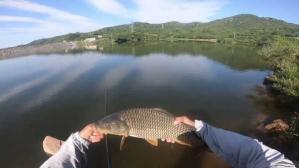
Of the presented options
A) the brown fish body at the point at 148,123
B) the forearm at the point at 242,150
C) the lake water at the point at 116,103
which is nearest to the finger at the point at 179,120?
the brown fish body at the point at 148,123

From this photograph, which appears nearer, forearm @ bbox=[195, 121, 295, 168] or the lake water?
forearm @ bbox=[195, 121, 295, 168]

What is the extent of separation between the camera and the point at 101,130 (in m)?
3.06

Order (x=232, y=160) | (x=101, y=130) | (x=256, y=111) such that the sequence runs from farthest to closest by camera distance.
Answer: (x=256, y=111), (x=101, y=130), (x=232, y=160)

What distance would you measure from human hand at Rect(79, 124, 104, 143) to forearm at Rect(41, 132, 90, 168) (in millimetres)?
137

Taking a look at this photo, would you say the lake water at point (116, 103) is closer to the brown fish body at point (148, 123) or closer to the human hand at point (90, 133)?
the brown fish body at point (148, 123)

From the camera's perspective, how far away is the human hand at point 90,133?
267cm

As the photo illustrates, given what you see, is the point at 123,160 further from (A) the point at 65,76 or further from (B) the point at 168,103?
(A) the point at 65,76

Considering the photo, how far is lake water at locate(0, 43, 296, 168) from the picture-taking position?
28.8 ft

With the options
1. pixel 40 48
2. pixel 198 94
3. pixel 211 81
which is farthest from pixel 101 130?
pixel 40 48

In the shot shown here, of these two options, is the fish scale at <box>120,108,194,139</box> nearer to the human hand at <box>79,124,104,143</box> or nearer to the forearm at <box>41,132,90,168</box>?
the human hand at <box>79,124,104,143</box>

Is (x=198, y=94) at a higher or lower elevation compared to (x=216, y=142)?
lower

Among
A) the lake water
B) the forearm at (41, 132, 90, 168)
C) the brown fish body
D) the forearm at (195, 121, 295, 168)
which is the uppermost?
the forearm at (195, 121, 295, 168)

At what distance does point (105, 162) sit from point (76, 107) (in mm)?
6125

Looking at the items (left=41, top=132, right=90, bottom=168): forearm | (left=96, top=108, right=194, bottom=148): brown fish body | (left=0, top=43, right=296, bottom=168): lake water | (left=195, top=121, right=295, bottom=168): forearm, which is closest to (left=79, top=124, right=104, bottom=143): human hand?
(left=41, top=132, right=90, bottom=168): forearm
